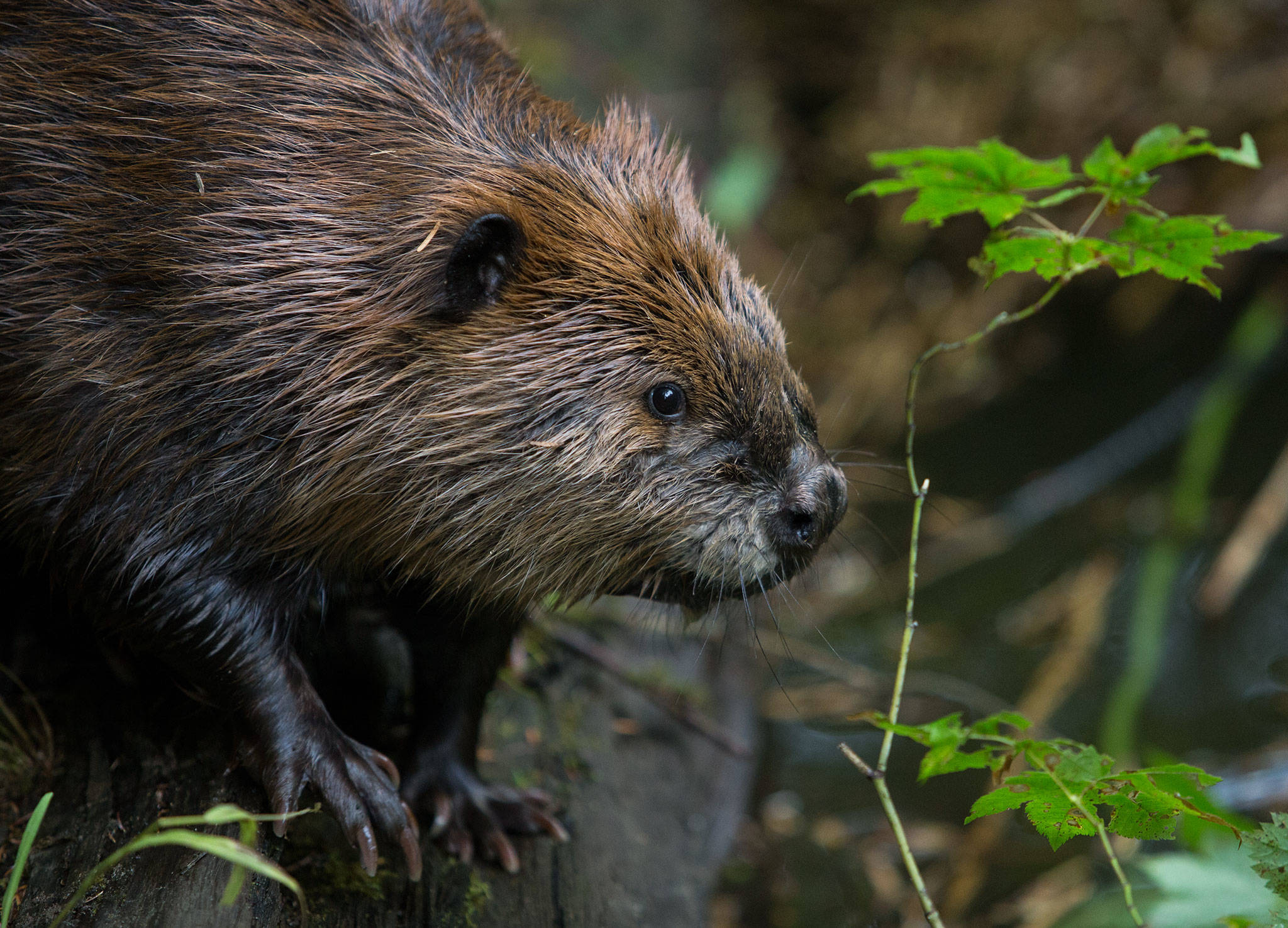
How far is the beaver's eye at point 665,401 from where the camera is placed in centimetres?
224

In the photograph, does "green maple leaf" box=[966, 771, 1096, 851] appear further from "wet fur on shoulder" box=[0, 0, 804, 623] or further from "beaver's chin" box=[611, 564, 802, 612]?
"wet fur on shoulder" box=[0, 0, 804, 623]

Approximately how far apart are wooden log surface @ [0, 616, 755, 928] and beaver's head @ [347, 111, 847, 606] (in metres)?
0.63

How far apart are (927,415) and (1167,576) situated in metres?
1.70

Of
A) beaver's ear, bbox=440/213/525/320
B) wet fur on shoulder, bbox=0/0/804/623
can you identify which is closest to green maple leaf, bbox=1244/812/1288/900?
wet fur on shoulder, bbox=0/0/804/623

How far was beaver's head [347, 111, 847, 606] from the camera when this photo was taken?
2.14 meters

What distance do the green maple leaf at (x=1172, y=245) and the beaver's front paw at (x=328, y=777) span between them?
5.77 feet

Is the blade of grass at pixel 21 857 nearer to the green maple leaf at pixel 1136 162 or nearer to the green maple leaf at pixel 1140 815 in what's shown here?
the green maple leaf at pixel 1140 815

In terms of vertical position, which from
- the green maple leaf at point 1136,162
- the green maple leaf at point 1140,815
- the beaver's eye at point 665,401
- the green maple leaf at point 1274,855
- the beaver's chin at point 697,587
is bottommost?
the beaver's chin at point 697,587

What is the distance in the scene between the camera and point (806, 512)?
221cm

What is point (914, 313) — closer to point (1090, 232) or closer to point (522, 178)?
point (1090, 232)

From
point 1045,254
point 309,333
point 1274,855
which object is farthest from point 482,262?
point 1274,855

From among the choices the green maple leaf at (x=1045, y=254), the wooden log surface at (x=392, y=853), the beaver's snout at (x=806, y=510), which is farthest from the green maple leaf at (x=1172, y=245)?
the wooden log surface at (x=392, y=853)

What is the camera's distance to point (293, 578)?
2240mm

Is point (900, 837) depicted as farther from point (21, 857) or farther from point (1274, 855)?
point (21, 857)
